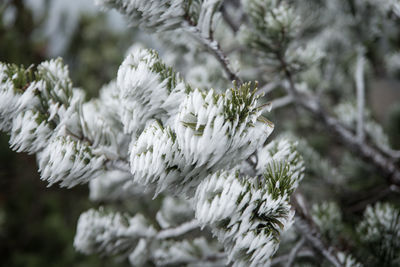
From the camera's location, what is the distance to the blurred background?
6.52 ft

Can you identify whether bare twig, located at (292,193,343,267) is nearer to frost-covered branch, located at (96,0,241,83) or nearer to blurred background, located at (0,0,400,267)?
frost-covered branch, located at (96,0,241,83)

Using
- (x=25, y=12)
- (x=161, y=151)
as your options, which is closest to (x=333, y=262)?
(x=161, y=151)

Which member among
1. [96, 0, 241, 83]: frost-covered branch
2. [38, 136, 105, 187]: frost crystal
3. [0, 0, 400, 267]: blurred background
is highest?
[96, 0, 241, 83]: frost-covered branch

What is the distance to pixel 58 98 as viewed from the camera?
0.70 metres

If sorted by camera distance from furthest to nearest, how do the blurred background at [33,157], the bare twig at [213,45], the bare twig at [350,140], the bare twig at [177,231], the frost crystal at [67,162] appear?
the blurred background at [33,157]
the bare twig at [350,140]
the bare twig at [177,231]
the bare twig at [213,45]
the frost crystal at [67,162]

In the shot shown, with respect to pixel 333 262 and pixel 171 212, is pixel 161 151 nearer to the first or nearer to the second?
pixel 333 262

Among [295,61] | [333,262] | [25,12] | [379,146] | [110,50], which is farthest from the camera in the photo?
[110,50]

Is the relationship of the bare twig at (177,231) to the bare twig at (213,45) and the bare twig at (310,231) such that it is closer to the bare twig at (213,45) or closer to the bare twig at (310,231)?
the bare twig at (310,231)

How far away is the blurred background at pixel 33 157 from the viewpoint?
1.99m

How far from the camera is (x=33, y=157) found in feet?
7.61

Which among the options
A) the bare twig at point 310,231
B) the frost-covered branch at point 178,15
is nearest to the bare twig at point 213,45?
the frost-covered branch at point 178,15

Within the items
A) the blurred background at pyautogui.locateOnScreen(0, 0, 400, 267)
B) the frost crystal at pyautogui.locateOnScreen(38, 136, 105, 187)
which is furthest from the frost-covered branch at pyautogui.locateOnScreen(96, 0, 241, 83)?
the blurred background at pyautogui.locateOnScreen(0, 0, 400, 267)

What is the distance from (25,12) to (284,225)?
2.93 m

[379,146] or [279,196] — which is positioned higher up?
[279,196]
